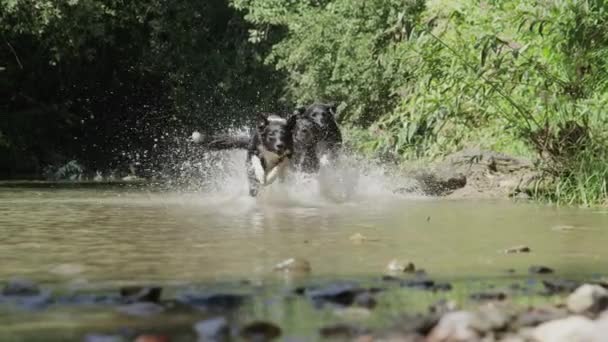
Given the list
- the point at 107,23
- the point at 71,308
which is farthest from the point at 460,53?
the point at 107,23

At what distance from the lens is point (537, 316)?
332 centimetres

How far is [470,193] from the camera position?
12.2 m

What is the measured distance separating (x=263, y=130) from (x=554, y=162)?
349 cm

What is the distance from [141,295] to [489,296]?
135cm

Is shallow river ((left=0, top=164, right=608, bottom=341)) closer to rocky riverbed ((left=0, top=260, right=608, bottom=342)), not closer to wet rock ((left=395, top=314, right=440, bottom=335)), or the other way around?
rocky riverbed ((left=0, top=260, right=608, bottom=342))

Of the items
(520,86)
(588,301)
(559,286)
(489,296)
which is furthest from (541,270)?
(520,86)

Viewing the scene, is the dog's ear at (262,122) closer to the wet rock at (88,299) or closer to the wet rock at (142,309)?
the wet rock at (88,299)

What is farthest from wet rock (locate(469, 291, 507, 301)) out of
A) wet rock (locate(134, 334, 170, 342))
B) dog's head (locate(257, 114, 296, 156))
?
dog's head (locate(257, 114, 296, 156))

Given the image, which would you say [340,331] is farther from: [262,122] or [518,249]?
[262,122]

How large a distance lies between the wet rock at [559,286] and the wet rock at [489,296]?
0.80ft

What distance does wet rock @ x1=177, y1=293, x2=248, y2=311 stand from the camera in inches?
145

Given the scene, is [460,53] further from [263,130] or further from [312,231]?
[312,231]

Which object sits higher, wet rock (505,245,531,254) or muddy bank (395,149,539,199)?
muddy bank (395,149,539,199)

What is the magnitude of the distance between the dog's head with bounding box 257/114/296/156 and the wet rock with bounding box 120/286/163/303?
7737 millimetres
